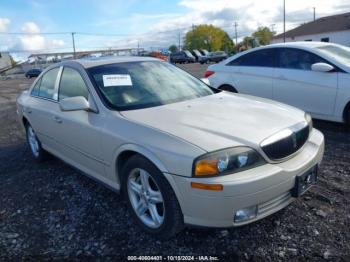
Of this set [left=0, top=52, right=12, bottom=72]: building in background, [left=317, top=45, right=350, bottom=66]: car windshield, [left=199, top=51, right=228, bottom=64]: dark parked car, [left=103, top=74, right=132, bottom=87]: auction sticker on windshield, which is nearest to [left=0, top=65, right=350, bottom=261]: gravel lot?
[left=103, top=74, right=132, bottom=87]: auction sticker on windshield

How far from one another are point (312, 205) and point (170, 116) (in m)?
1.62

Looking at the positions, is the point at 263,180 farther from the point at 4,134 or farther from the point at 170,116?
the point at 4,134

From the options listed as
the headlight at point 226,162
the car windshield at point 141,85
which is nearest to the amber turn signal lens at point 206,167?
the headlight at point 226,162

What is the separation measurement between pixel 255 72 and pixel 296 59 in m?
0.78

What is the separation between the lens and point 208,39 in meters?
101

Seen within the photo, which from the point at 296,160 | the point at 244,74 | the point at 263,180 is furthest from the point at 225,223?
the point at 244,74

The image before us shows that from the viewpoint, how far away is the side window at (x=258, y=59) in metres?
6.37

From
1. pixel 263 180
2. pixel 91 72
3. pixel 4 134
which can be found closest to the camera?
pixel 263 180

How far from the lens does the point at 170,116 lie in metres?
3.07

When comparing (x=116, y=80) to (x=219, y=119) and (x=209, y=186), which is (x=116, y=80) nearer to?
(x=219, y=119)

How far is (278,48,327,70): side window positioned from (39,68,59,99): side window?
3849mm

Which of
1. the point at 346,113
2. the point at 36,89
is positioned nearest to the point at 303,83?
the point at 346,113

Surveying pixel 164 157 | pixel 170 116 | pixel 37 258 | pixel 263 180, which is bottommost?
pixel 37 258

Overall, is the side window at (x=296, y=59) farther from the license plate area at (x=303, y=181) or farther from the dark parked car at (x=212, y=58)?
the dark parked car at (x=212, y=58)
